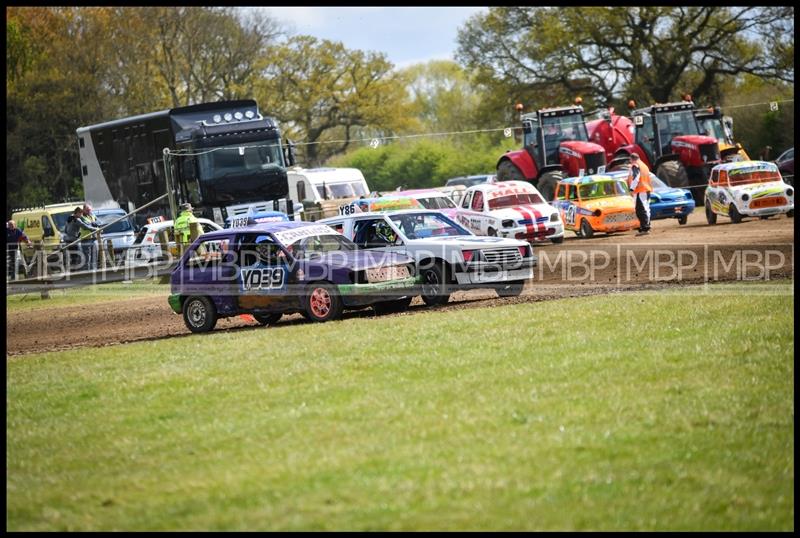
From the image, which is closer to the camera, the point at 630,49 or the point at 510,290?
the point at 510,290

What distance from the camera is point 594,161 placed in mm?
34938

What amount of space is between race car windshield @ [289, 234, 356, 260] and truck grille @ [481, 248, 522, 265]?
6.35 feet

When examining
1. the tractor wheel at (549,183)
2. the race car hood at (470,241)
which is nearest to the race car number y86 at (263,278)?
the race car hood at (470,241)

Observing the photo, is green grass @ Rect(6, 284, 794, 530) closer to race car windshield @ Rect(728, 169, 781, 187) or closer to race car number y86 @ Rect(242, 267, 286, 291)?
race car number y86 @ Rect(242, 267, 286, 291)

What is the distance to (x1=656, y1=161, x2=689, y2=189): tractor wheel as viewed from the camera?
115 feet

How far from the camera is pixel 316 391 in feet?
33.7

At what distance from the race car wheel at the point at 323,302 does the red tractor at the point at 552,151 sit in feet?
66.2

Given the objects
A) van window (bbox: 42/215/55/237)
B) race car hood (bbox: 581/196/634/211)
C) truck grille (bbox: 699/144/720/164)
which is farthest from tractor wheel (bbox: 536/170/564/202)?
van window (bbox: 42/215/55/237)

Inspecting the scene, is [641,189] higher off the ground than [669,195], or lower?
higher

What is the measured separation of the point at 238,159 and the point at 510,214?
7.48 metres

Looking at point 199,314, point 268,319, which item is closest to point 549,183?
point 268,319

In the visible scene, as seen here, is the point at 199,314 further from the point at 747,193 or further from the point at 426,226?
the point at 747,193

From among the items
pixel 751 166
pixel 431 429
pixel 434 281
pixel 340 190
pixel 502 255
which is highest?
pixel 340 190

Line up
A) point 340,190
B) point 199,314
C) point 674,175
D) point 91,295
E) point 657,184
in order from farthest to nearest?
point 340,190 → point 674,175 → point 657,184 → point 91,295 → point 199,314
